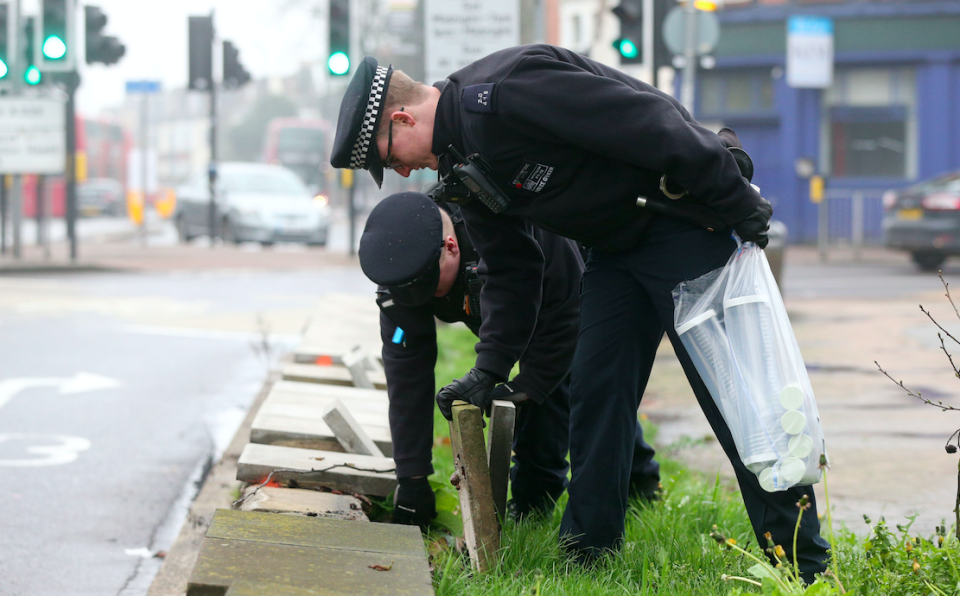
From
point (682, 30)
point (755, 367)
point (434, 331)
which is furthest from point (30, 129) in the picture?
point (755, 367)

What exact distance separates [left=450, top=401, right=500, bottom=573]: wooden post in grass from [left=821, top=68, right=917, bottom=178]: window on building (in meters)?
24.0

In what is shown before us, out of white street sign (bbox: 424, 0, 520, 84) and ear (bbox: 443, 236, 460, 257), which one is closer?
ear (bbox: 443, 236, 460, 257)

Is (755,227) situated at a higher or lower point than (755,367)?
higher

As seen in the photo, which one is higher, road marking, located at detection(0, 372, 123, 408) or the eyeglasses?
the eyeglasses

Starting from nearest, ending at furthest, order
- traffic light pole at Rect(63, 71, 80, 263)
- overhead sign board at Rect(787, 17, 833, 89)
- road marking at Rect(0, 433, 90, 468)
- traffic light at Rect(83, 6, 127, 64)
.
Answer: road marking at Rect(0, 433, 90, 468) → traffic light at Rect(83, 6, 127, 64) → traffic light pole at Rect(63, 71, 80, 263) → overhead sign board at Rect(787, 17, 833, 89)

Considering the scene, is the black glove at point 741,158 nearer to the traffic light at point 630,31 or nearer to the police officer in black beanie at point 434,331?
the police officer in black beanie at point 434,331

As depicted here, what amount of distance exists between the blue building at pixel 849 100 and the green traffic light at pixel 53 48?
15168 millimetres

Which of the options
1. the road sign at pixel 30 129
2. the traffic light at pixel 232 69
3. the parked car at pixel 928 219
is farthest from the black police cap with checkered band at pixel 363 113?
the traffic light at pixel 232 69

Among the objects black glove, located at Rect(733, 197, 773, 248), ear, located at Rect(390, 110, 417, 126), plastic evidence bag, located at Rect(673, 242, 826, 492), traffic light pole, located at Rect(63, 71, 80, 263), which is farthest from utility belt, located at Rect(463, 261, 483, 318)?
traffic light pole, located at Rect(63, 71, 80, 263)

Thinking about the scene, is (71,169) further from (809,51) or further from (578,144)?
(578,144)

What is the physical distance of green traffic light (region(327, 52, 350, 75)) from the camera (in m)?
11.4

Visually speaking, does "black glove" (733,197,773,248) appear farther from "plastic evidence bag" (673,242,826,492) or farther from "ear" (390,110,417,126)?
"ear" (390,110,417,126)

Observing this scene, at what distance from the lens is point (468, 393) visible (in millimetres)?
3240

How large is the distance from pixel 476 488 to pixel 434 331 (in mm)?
680
